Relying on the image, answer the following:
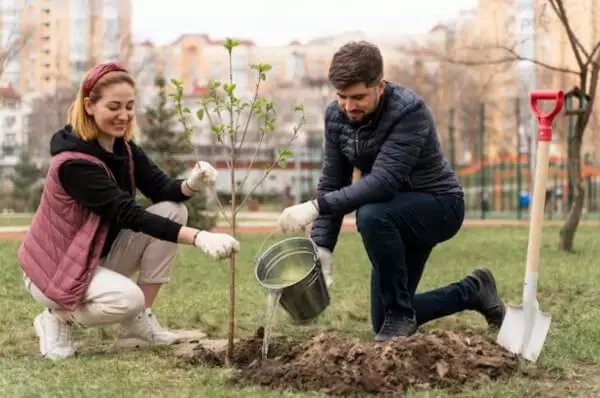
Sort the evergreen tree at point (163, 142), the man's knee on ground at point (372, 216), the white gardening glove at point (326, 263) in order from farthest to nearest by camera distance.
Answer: the evergreen tree at point (163, 142) < the white gardening glove at point (326, 263) < the man's knee on ground at point (372, 216)

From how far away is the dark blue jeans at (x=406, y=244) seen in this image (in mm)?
3705

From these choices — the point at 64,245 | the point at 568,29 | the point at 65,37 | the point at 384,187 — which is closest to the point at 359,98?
the point at 384,187

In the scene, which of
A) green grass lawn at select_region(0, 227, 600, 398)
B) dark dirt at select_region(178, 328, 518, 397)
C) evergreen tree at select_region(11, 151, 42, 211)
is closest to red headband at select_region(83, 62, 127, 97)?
green grass lawn at select_region(0, 227, 600, 398)

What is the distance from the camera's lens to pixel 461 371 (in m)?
3.18

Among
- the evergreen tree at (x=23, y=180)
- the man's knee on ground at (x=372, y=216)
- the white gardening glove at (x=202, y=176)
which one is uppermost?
the white gardening glove at (x=202, y=176)

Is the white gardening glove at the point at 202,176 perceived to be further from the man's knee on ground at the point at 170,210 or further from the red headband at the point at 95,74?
the red headband at the point at 95,74

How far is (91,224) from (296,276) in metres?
0.84

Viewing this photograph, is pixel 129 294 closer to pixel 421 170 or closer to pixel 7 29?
pixel 421 170

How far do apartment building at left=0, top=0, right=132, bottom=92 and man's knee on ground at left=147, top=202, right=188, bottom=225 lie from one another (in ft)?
72.3

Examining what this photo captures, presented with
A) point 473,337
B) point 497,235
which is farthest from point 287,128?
point 473,337

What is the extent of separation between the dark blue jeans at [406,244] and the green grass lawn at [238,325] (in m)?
0.34

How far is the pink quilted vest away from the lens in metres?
3.78

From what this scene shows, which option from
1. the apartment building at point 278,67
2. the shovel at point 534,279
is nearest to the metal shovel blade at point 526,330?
the shovel at point 534,279

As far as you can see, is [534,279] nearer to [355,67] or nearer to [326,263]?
[326,263]
